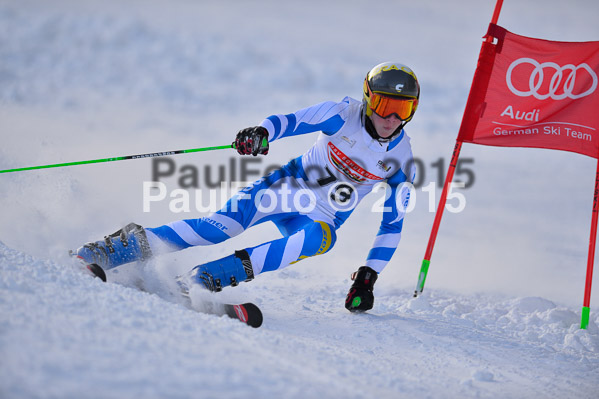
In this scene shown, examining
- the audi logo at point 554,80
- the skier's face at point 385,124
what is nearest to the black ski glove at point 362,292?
the skier's face at point 385,124

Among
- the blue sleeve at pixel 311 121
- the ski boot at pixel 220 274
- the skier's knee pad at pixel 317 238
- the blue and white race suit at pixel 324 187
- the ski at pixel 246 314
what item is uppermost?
the blue sleeve at pixel 311 121

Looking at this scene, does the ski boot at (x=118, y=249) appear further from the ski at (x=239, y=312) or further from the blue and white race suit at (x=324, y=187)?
the ski at (x=239, y=312)

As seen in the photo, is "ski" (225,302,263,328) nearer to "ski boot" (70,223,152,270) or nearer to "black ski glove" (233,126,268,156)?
"ski boot" (70,223,152,270)

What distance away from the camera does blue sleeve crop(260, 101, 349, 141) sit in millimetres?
3600

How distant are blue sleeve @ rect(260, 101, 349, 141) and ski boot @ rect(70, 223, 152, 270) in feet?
3.48

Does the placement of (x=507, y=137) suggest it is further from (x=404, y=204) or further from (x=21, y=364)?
(x=21, y=364)

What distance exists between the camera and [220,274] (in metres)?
3.22

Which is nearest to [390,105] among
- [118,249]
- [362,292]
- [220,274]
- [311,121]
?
[311,121]

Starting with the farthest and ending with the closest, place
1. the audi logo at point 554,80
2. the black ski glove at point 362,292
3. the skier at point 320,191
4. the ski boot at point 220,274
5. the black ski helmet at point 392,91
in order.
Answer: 1. the audi logo at point 554,80
2. the black ski glove at point 362,292
3. the black ski helmet at point 392,91
4. the skier at point 320,191
5. the ski boot at point 220,274

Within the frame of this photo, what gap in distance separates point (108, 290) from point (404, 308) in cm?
258

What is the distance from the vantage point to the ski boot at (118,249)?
3258 millimetres

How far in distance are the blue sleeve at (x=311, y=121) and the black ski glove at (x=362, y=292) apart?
1.00m

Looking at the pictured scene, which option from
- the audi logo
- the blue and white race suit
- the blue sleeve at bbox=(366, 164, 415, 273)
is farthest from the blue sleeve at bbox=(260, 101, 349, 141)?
the audi logo

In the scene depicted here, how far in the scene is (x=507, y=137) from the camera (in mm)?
4508
